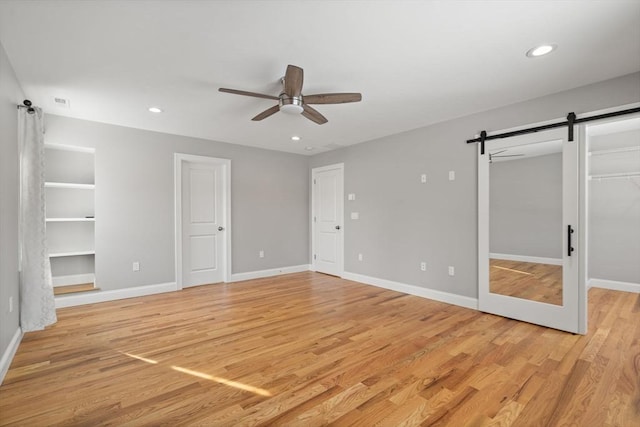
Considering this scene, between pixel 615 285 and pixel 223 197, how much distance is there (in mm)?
6499

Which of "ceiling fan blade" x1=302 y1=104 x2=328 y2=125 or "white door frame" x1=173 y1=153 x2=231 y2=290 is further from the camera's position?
"white door frame" x1=173 y1=153 x2=231 y2=290

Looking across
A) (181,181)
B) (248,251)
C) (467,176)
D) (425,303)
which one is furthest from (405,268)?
(181,181)

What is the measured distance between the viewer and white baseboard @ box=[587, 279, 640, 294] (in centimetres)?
427

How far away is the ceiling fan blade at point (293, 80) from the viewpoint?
7.41ft

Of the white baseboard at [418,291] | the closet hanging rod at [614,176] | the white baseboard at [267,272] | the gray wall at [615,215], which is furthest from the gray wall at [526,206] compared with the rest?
the white baseboard at [267,272]

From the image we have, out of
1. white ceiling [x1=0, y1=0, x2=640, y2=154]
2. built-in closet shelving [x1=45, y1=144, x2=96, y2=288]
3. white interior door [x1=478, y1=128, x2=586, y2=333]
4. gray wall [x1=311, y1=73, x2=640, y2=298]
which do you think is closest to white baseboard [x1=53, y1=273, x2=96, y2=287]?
built-in closet shelving [x1=45, y1=144, x2=96, y2=288]

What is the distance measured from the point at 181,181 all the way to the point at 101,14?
3.15 m

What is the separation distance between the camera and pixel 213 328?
3123 millimetres

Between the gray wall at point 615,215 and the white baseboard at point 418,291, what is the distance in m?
2.59

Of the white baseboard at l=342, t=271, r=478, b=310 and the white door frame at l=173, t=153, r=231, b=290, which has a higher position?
the white door frame at l=173, t=153, r=231, b=290

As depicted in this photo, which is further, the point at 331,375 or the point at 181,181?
the point at 181,181

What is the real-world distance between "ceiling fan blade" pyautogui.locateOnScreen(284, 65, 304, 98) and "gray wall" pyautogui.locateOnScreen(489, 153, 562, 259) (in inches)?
103

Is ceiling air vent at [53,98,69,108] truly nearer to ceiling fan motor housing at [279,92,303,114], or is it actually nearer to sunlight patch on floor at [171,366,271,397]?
ceiling fan motor housing at [279,92,303,114]

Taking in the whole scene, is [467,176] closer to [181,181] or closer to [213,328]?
[213,328]
